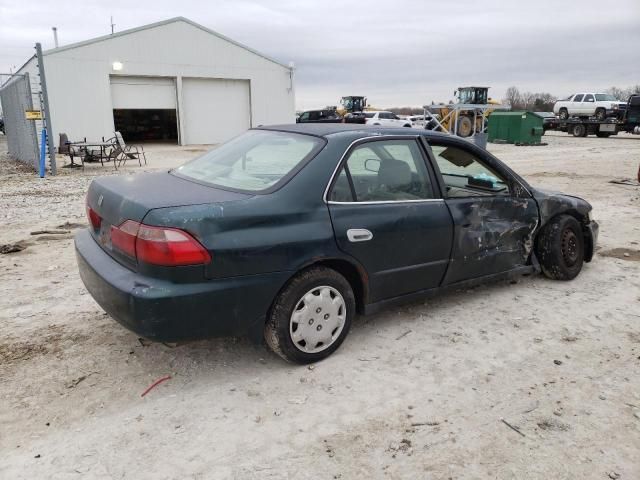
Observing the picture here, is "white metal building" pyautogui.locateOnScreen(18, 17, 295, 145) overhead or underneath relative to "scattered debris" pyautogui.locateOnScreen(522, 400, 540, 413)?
overhead

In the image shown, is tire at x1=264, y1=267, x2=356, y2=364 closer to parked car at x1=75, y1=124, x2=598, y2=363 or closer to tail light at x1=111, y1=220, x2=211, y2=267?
parked car at x1=75, y1=124, x2=598, y2=363

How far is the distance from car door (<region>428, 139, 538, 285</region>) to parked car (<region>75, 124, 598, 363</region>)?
0.01m

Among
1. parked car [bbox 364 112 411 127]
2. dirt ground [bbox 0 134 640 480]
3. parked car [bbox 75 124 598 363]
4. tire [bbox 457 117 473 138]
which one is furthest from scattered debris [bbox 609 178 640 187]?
parked car [bbox 364 112 411 127]

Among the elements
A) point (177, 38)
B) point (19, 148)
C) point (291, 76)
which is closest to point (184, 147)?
point (177, 38)

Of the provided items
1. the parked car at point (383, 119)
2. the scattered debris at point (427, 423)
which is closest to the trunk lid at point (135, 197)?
the scattered debris at point (427, 423)

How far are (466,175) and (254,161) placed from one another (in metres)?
1.89

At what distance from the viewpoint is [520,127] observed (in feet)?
82.6

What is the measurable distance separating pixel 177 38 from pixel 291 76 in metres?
6.34

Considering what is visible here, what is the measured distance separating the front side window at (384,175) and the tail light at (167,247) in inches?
37.3

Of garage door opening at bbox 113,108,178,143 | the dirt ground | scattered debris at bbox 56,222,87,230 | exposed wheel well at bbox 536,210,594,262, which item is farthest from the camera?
garage door opening at bbox 113,108,178,143

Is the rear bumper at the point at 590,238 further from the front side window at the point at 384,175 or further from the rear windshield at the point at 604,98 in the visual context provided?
the rear windshield at the point at 604,98

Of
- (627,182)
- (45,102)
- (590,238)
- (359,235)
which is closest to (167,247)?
(359,235)

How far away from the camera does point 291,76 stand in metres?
27.6

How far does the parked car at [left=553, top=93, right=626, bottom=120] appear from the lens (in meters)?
29.5
